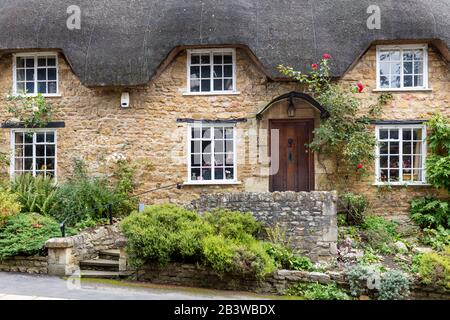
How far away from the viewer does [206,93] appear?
1305 cm

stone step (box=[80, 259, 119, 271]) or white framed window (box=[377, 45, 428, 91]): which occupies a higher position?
white framed window (box=[377, 45, 428, 91])

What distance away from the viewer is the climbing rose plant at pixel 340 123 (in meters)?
12.2

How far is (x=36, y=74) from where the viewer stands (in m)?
13.5

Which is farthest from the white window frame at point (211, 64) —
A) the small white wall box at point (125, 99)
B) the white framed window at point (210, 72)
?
the small white wall box at point (125, 99)

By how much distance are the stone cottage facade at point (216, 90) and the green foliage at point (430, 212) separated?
312 millimetres

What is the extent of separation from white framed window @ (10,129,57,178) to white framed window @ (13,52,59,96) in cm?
109

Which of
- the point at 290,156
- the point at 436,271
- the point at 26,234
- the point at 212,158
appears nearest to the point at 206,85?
the point at 212,158

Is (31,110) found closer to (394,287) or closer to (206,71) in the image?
(206,71)

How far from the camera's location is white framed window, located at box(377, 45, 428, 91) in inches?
502

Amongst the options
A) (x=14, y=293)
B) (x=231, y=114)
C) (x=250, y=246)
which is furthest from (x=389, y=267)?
(x=14, y=293)

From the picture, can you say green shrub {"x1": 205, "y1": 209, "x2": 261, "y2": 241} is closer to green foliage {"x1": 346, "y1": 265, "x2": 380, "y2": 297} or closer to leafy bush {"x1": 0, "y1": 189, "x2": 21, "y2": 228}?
green foliage {"x1": 346, "y1": 265, "x2": 380, "y2": 297}

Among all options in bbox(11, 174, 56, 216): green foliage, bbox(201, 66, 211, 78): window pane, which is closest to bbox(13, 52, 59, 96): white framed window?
bbox(11, 174, 56, 216): green foliage

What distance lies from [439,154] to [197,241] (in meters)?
6.74
